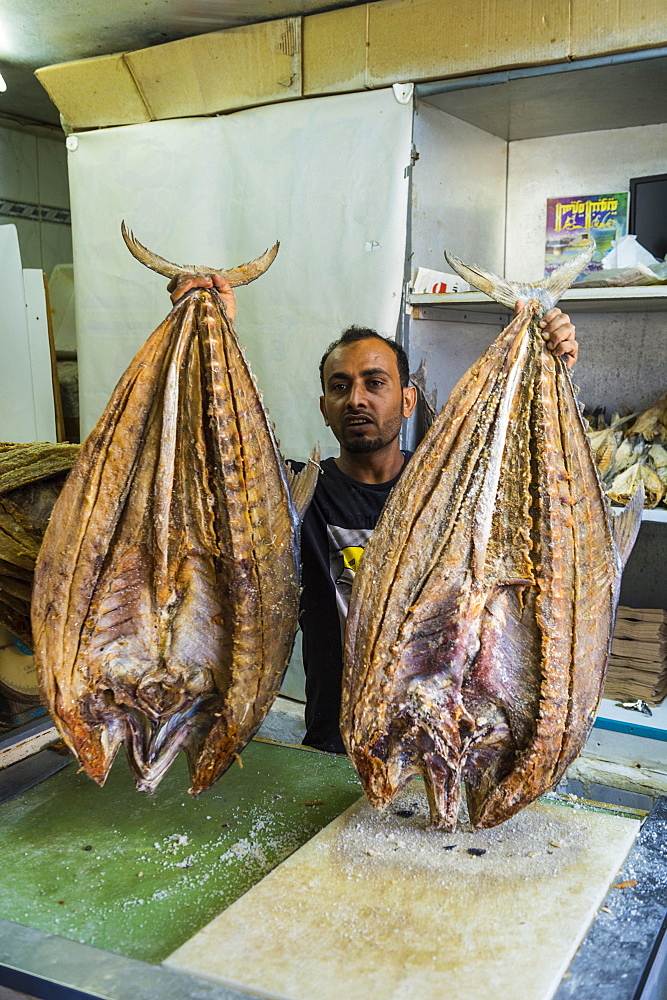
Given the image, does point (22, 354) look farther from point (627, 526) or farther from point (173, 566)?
point (627, 526)

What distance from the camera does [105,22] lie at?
4453 mm

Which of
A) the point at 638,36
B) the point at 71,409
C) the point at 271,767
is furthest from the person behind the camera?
the point at 71,409

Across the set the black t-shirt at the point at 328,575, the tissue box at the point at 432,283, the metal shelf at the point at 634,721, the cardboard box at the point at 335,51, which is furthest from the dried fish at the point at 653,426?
the cardboard box at the point at 335,51

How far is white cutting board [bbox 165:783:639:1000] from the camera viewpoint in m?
1.47

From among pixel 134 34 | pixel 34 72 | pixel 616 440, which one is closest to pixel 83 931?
pixel 616 440

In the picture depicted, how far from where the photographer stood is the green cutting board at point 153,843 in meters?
1.70

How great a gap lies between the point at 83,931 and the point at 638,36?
3.34 m

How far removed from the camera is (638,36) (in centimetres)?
326

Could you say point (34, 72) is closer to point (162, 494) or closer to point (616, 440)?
point (616, 440)

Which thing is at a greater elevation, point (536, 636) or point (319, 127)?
point (319, 127)

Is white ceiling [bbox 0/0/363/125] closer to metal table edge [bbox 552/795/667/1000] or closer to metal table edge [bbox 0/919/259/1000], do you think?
metal table edge [bbox 552/795/667/1000]

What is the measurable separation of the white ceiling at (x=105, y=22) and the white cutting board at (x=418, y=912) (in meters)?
3.53

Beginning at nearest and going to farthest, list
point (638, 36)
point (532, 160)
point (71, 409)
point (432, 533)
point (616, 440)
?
point (432, 533) → point (638, 36) → point (616, 440) → point (532, 160) → point (71, 409)

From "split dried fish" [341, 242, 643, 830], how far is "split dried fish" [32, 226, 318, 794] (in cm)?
23
